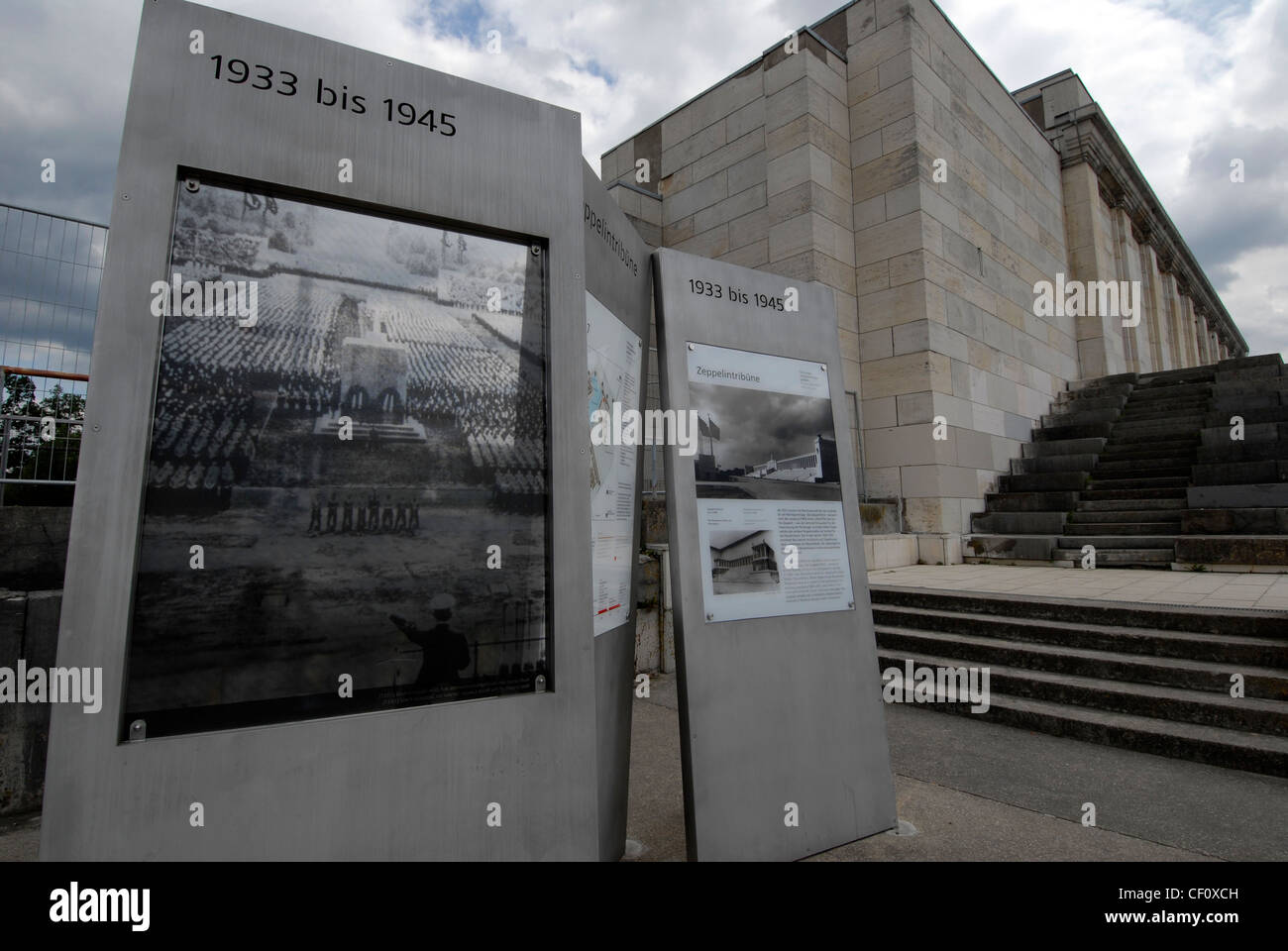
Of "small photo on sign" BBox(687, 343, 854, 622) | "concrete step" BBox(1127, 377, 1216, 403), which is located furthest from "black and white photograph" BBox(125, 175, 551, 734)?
"concrete step" BBox(1127, 377, 1216, 403)

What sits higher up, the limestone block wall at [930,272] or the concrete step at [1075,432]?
the limestone block wall at [930,272]

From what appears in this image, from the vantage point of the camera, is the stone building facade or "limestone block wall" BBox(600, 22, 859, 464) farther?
"limestone block wall" BBox(600, 22, 859, 464)

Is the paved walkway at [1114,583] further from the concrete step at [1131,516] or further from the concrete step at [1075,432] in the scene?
the concrete step at [1075,432]

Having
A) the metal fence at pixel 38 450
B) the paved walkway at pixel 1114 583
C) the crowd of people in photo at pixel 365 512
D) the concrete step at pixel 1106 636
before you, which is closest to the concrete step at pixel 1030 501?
the paved walkway at pixel 1114 583

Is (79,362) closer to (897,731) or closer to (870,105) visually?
(897,731)

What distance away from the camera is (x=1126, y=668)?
16.9 ft

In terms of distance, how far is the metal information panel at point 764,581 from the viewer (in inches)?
114

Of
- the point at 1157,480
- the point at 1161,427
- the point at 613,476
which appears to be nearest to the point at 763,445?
the point at 613,476

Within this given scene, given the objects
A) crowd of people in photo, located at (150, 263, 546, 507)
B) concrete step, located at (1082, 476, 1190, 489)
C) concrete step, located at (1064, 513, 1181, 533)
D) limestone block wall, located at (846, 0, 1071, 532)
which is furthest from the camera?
limestone block wall, located at (846, 0, 1071, 532)

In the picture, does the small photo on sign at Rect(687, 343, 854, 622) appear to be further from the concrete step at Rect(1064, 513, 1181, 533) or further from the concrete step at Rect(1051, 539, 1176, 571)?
the concrete step at Rect(1064, 513, 1181, 533)

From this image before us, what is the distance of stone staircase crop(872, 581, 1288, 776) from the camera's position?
14.3 ft

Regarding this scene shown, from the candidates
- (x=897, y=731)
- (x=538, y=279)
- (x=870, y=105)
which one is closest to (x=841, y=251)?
(x=870, y=105)

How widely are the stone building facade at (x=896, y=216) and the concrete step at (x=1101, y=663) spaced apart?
16.3 ft

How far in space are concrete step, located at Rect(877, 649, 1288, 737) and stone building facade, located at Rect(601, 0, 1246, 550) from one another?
5.78m
